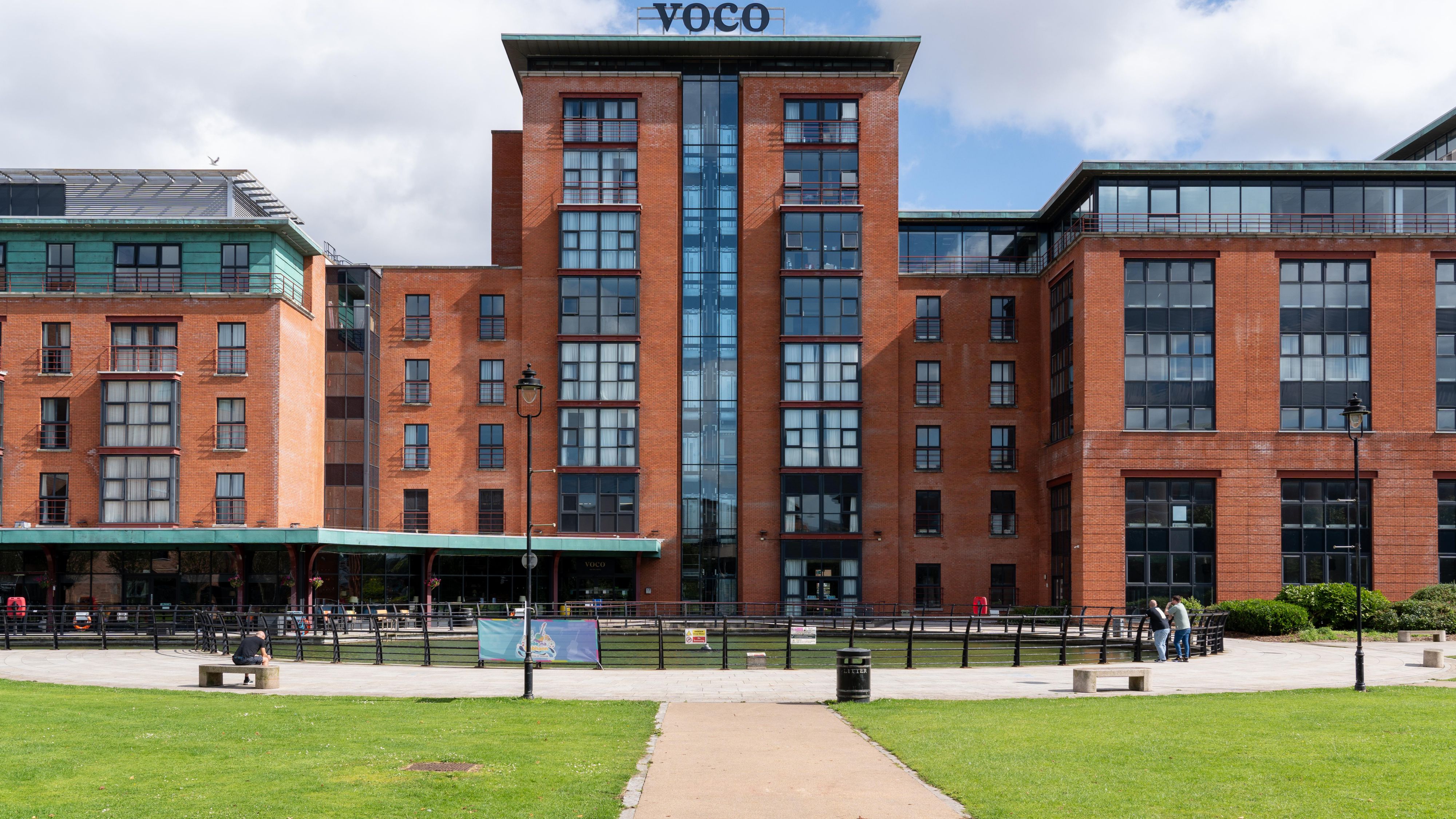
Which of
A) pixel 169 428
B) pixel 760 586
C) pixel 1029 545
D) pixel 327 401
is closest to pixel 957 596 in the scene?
pixel 1029 545

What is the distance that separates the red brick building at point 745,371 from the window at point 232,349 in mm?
123

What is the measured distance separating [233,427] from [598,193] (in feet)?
66.3

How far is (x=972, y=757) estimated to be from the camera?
16.1 metres

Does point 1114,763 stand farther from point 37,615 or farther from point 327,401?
point 327,401

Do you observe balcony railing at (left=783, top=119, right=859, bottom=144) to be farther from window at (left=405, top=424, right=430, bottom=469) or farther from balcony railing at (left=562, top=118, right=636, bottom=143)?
window at (left=405, top=424, right=430, bottom=469)

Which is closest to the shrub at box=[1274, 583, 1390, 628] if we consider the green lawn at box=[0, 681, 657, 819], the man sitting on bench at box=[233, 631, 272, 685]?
the green lawn at box=[0, 681, 657, 819]

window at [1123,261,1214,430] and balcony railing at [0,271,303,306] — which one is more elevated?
balcony railing at [0,271,303,306]

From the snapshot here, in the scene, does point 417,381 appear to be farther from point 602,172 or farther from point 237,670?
point 237,670

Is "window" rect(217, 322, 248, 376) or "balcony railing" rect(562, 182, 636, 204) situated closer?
"window" rect(217, 322, 248, 376)

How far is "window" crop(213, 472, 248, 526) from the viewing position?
5156 centimetres

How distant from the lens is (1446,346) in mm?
53750

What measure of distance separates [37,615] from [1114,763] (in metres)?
44.7

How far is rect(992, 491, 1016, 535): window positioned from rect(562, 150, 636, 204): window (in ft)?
76.1

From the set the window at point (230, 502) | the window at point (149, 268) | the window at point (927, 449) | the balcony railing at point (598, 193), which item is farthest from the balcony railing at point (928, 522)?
the window at point (149, 268)
